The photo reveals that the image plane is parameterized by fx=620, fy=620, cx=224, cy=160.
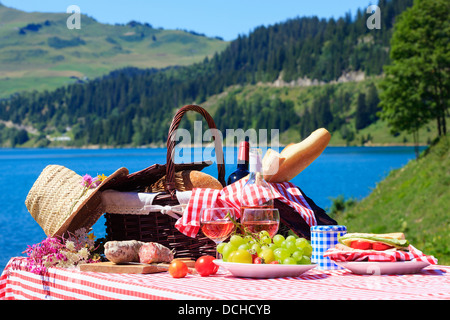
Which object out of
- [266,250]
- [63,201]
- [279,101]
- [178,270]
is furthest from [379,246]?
[279,101]

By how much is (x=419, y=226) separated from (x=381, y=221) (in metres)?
3.89

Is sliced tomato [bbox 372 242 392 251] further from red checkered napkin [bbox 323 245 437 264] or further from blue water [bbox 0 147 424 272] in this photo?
blue water [bbox 0 147 424 272]

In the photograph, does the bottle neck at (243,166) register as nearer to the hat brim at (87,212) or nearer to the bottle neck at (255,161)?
the bottle neck at (255,161)

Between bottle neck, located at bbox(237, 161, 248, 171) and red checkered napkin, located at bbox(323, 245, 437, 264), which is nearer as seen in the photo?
red checkered napkin, located at bbox(323, 245, 437, 264)

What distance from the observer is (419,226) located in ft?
68.3

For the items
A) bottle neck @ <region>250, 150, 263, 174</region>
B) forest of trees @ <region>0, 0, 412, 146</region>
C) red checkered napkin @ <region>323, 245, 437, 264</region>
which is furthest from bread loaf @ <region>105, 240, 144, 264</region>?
forest of trees @ <region>0, 0, 412, 146</region>

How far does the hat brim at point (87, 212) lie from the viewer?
155 inches

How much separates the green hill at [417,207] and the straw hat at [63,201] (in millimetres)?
11789

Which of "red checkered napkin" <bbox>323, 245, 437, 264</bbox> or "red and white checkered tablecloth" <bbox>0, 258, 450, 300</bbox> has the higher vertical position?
"red checkered napkin" <bbox>323, 245, 437, 264</bbox>

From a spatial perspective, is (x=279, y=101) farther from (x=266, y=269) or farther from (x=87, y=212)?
(x=266, y=269)

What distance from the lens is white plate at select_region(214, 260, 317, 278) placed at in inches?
122

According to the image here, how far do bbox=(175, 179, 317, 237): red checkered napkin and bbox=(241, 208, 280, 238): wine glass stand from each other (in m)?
0.32

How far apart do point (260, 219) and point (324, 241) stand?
414mm

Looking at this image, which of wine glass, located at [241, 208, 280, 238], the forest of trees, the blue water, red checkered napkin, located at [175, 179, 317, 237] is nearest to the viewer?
wine glass, located at [241, 208, 280, 238]
